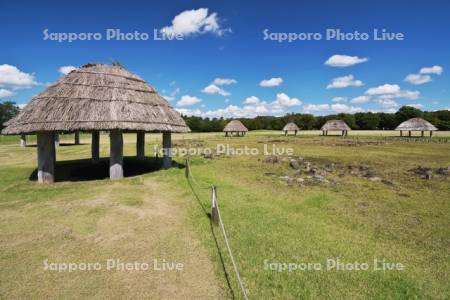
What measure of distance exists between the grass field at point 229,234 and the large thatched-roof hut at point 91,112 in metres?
1.98

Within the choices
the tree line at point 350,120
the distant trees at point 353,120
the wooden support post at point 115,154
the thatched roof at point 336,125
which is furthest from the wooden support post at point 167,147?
the distant trees at point 353,120

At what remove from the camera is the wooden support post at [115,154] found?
1409cm

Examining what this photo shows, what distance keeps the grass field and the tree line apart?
83265 mm

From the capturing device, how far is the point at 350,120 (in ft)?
345

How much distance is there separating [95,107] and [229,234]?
33.5 feet

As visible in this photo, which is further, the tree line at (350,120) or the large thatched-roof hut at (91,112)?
the tree line at (350,120)

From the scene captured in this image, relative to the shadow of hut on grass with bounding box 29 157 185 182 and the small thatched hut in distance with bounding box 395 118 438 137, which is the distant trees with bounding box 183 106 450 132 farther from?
the shadow of hut on grass with bounding box 29 157 185 182

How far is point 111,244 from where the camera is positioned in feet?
23.8

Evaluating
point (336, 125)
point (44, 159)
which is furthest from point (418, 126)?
point (44, 159)

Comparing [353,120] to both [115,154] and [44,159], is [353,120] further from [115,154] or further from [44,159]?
[44,159]

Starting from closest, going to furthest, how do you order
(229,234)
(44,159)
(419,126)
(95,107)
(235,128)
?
1. (229,234)
2. (44,159)
3. (95,107)
4. (419,126)
5. (235,128)

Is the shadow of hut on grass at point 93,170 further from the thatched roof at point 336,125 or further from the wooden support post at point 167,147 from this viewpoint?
the thatched roof at point 336,125

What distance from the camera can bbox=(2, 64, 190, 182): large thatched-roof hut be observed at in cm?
1324

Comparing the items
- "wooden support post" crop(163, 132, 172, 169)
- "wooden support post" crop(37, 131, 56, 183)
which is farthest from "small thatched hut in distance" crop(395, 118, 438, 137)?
"wooden support post" crop(37, 131, 56, 183)
